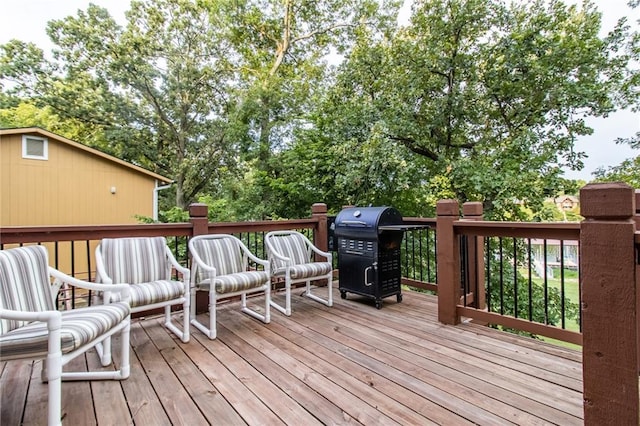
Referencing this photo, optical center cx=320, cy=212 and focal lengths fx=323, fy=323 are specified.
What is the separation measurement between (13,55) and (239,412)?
1607 centimetres

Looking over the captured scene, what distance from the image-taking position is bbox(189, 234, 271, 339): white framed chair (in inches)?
111

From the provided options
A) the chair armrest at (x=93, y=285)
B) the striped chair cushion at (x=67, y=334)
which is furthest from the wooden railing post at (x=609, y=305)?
the chair armrest at (x=93, y=285)

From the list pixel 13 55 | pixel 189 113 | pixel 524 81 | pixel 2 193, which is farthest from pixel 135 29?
pixel 524 81

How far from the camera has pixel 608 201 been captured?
1.32 metres

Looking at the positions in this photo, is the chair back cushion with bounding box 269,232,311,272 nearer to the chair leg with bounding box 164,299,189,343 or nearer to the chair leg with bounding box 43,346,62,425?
the chair leg with bounding box 164,299,189,343

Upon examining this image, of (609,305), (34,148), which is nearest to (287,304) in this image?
(609,305)

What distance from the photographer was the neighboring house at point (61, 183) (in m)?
7.14

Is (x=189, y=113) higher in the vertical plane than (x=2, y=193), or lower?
higher

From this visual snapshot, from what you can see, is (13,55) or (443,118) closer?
(443,118)

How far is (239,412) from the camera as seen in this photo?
1.74 meters

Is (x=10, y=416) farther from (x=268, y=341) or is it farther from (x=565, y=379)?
(x=565, y=379)

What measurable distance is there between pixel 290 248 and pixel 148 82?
11406mm

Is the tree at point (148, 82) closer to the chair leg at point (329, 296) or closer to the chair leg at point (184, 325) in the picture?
the chair leg at point (329, 296)

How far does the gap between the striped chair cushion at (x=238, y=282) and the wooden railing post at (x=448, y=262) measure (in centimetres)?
167
